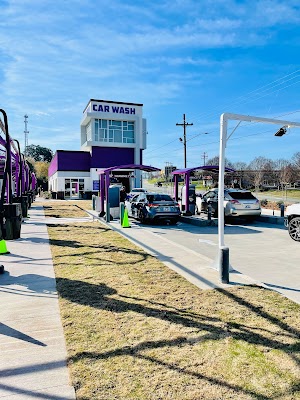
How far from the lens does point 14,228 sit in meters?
5.98

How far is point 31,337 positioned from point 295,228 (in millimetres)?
8437

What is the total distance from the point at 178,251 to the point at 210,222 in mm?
6304

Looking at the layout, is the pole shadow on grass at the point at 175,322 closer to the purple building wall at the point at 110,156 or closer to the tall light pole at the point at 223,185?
the tall light pole at the point at 223,185

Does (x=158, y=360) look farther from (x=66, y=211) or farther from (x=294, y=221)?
(x=66, y=211)

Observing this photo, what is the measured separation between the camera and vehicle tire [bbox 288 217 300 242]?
31.6 feet

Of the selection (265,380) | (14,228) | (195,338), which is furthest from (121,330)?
(14,228)

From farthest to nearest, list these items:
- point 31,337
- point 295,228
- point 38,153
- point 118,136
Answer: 1. point 38,153
2. point 118,136
3. point 295,228
4. point 31,337

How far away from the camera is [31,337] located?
12.0ft

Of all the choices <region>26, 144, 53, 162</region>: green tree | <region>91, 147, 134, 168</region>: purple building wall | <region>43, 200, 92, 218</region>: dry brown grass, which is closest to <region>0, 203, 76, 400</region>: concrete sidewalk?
<region>43, 200, 92, 218</region>: dry brown grass

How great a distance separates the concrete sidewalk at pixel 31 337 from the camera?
2750 mm

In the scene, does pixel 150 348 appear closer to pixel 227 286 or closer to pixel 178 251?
pixel 227 286

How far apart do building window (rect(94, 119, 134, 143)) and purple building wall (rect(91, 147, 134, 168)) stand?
111cm

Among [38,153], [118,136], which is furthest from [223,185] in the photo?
[38,153]

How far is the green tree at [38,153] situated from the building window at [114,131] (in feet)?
196
